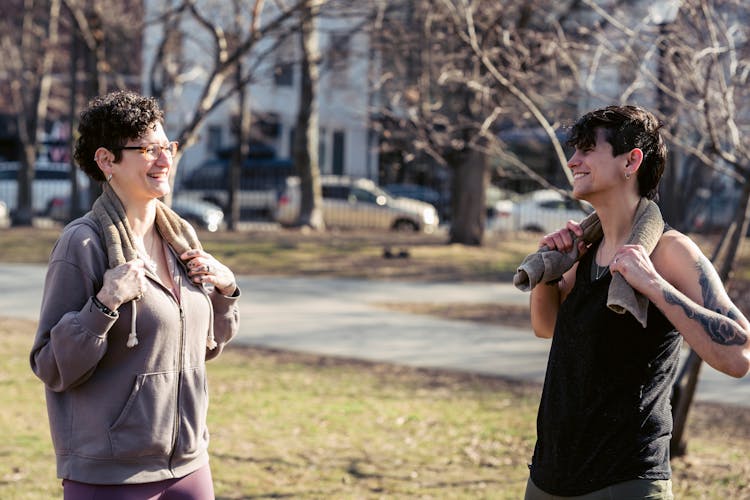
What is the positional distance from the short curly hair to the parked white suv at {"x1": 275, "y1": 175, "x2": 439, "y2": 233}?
23.4 meters

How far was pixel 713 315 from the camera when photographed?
2.89 metres

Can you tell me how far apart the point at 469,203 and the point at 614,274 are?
1744cm

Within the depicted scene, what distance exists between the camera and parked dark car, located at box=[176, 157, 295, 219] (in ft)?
99.7

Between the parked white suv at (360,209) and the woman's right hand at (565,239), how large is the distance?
23.6m

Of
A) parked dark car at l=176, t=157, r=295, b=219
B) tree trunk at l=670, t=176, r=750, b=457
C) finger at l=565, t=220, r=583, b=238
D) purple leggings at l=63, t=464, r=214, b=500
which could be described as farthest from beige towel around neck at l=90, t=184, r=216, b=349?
parked dark car at l=176, t=157, r=295, b=219

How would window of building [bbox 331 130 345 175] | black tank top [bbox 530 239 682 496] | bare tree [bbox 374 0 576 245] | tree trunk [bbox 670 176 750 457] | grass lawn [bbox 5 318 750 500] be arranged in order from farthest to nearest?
window of building [bbox 331 130 345 175] < bare tree [bbox 374 0 576 245] < tree trunk [bbox 670 176 750 457] < grass lawn [bbox 5 318 750 500] < black tank top [bbox 530 239 682 496]

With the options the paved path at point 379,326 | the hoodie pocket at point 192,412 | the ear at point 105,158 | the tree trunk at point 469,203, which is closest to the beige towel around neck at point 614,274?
the hoodie pocket at point 192,412

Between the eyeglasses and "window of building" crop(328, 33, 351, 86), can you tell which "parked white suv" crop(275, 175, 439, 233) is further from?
the eyeglasses

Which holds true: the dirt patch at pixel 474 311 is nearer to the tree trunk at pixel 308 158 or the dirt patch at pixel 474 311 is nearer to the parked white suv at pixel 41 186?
the tree trunk at pixel 308 158

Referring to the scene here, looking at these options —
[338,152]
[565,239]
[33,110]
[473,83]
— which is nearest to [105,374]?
[565,239]

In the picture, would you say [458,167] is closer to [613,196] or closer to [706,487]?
[706,487]

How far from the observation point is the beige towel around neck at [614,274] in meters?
Result: 2.85

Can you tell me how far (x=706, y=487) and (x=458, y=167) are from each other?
14.1m

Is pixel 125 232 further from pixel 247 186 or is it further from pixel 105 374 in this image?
pixel 247 186
